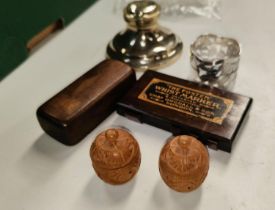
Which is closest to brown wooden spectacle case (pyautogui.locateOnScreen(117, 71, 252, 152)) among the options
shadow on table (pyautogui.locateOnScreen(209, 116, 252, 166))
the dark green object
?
shadow on table (pyautogui.locateOnScreen(209, 116, 252, 166))

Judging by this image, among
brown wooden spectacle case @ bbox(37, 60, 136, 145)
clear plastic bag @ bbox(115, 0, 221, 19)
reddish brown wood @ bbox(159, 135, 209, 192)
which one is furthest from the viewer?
clear plastic bag @ bbox(115, 0, 221, 19)

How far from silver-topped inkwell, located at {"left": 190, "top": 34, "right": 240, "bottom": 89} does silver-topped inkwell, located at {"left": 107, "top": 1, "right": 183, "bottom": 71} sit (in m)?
0.06

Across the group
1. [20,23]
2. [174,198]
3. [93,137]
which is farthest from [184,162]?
[20,23]

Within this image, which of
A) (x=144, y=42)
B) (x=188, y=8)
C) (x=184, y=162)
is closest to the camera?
(x=184, y=162)

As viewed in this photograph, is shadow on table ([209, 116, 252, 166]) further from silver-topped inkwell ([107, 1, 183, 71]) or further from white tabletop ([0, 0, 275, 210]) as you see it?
silver-topped inkwell ([107, 1, 183, 71])

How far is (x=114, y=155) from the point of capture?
51 centimetres

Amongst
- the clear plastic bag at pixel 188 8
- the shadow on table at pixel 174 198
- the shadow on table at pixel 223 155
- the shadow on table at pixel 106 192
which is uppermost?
the clear plastic bag at pixel 188 8

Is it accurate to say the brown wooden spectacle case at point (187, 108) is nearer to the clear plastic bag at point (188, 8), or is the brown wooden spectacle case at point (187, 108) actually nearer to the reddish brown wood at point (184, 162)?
the reddish brown wood at point (184, 162)

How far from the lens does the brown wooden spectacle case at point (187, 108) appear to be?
0.58m

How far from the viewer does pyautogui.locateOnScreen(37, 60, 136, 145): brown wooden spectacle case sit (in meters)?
0.59

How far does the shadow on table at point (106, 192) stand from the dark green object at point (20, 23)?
31cm

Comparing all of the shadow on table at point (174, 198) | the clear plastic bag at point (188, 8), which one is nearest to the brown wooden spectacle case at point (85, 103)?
the shadow on table at point (174, 198)

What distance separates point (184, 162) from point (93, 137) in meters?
0.18

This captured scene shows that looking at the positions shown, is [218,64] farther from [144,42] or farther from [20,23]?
[20,23]
